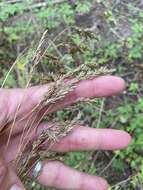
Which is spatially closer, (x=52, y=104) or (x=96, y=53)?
(x=52, y=104)

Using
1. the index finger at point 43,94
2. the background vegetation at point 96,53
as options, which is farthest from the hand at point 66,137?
the background vegetation at point 96,53

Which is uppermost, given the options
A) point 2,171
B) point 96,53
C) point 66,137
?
point 2,171

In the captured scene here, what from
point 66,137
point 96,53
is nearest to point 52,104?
point 66,137

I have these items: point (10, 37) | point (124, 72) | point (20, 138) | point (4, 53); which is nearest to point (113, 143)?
point (20, 138)

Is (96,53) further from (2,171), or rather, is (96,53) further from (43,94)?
(2,171)

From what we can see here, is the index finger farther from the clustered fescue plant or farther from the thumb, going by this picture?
the thumb

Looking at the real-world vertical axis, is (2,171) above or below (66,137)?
above

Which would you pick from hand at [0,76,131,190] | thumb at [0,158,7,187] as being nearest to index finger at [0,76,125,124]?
hand at [0,76,131,190]

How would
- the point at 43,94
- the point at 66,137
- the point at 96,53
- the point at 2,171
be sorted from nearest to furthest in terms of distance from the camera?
the point at 2,171 < the point at 43,94 < the point at 66,137 < the point at 96,53
